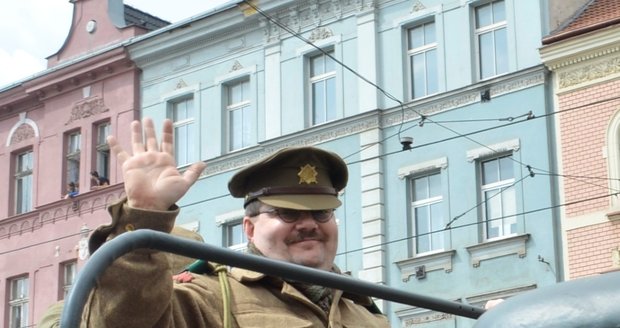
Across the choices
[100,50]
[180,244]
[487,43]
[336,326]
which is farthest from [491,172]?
[180,244]

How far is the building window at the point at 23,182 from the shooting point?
3102 cm

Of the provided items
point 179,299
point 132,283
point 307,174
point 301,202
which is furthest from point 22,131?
point 132,283

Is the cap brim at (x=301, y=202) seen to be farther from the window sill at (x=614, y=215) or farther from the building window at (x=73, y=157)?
the building window at (x=73, y=157)

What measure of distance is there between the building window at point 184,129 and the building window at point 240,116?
745 millimetres

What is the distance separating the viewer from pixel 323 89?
26.1 meters

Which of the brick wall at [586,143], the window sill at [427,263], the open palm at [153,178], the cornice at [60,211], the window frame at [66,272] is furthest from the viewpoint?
the window frame at [66,272]

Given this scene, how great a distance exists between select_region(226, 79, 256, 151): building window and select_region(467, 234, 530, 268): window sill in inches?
209

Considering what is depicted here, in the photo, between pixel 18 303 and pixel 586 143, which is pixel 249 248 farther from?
pixel 18 303

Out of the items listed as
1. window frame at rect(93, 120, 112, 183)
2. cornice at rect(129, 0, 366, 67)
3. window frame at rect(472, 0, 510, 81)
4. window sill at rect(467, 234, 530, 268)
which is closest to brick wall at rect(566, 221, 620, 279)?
window sill at rect(467, 234, 530, 268)

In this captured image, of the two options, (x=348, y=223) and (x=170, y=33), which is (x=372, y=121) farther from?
(x=170, y=33)

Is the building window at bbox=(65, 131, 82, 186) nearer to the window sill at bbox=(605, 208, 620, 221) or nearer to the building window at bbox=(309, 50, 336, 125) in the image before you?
the building window at bbox=(309, 50, 336, 125)

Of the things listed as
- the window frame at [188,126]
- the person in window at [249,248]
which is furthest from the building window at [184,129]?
the person in window at [249,248]

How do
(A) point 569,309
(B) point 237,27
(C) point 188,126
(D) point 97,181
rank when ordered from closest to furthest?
1. (A) point 569,309
2. (B) point 237,27
3. (C) point 188,126
4. (D) point 97,181

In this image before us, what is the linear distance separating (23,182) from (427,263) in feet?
33.5
